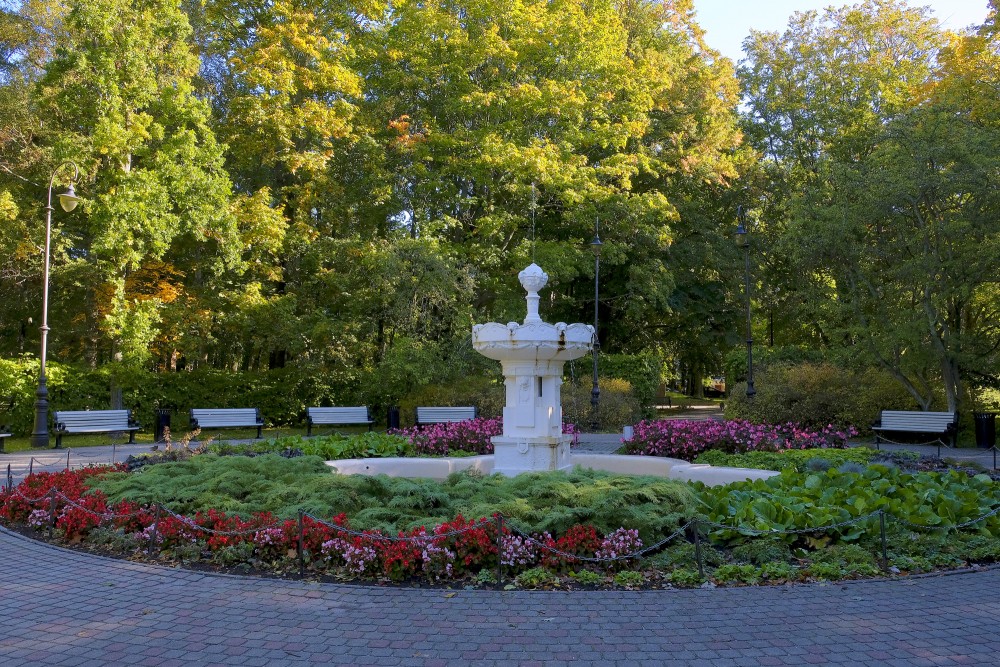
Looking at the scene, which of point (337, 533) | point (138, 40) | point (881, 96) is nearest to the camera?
point (337, 533)

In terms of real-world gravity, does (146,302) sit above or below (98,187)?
below

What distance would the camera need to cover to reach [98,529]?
8039 mm

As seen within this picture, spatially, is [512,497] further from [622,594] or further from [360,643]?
[360,643]

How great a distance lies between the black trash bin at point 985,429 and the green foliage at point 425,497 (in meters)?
12.2

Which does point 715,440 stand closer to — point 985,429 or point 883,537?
point 883,537

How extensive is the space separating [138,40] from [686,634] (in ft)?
70.0

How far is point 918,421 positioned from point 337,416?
575 inches

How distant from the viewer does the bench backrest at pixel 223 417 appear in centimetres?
1967

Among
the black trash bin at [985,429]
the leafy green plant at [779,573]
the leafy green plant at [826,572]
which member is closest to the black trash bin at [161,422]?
the leafy green plant at [779,573]

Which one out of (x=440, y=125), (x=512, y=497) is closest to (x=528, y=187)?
(x=440, y=125)

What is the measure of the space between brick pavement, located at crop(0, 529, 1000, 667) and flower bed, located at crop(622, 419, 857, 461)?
6810mm

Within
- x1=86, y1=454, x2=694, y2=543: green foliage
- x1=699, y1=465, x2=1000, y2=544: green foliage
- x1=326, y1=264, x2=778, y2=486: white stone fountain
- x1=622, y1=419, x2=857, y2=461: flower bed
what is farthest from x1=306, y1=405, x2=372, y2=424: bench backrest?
x1=699, y1=465, x2=1000, y2=544: green foliage

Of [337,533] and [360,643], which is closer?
[360,643]

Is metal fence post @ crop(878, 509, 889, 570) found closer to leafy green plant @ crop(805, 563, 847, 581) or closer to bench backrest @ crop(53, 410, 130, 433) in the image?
leafy green plant @ crop(805, 563, 847, 581)
